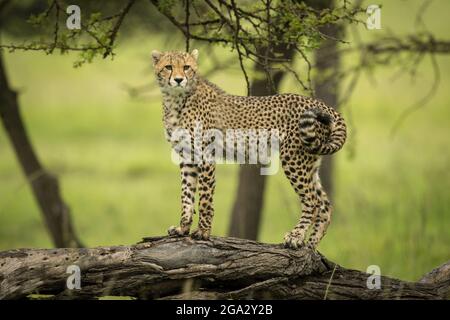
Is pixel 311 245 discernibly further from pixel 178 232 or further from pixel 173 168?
pixel 173 168

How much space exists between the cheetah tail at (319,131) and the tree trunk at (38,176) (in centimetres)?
409

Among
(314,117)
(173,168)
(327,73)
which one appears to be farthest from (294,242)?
(173,168)

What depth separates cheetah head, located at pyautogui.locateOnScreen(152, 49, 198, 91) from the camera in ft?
24.7

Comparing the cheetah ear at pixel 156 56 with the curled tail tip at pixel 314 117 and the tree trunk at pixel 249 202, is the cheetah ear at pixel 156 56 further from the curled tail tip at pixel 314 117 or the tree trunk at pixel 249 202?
the tree trunk at pixel 249 202

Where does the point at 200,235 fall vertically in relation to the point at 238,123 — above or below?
below

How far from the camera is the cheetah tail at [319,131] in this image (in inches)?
291

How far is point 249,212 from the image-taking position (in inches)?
460

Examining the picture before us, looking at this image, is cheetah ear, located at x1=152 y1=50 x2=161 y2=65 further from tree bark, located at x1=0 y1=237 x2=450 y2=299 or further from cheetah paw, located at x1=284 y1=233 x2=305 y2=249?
cheetah paw, located at x1=284 y1=233 x2=305 y2=249

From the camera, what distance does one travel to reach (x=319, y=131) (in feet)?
25.0

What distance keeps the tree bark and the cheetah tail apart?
83 centimetres

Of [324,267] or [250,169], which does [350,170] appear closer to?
[250,169]

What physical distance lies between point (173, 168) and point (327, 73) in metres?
9.96
